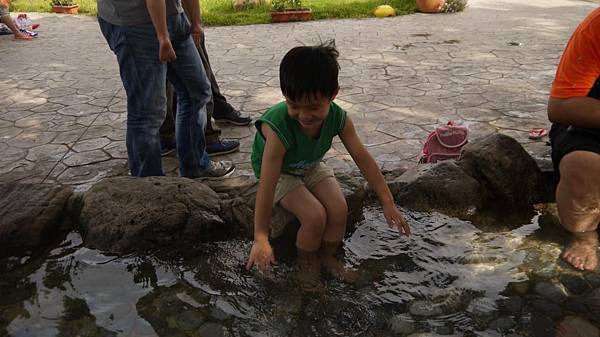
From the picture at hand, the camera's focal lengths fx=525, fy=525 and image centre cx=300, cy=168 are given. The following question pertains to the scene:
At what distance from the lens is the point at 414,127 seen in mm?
4359

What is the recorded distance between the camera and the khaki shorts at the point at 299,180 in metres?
2.60

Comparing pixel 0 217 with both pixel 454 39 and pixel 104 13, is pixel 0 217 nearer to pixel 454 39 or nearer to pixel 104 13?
pixel 104 13

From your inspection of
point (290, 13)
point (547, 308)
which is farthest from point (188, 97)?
point (290, 13)

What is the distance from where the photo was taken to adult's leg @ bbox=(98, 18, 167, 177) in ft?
9.18

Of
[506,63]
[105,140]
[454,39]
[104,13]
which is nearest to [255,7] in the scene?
[454,39]

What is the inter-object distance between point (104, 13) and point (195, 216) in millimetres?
1186

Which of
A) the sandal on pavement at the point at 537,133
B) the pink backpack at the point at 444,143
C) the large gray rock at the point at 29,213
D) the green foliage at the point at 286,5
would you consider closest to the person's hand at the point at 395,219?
the pink backpack at the point at 444,143

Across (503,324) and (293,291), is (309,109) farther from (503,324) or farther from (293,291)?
(503,324)

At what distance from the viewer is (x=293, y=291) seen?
8.05 ft

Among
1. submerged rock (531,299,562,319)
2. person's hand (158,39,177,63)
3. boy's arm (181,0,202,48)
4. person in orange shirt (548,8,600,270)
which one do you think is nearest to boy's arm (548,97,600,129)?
person in orange shirt (548,8,600,270)

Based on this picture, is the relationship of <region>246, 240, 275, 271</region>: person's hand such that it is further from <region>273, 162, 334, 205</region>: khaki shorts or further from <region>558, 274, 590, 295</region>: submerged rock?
<region>558, 274, 590, 295</region>: submerged rock

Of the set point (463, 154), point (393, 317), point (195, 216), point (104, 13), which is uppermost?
point (104, 13)

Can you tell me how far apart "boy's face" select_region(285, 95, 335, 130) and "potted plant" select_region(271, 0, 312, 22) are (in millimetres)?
8386

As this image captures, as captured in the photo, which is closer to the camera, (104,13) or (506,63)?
(104,13)
